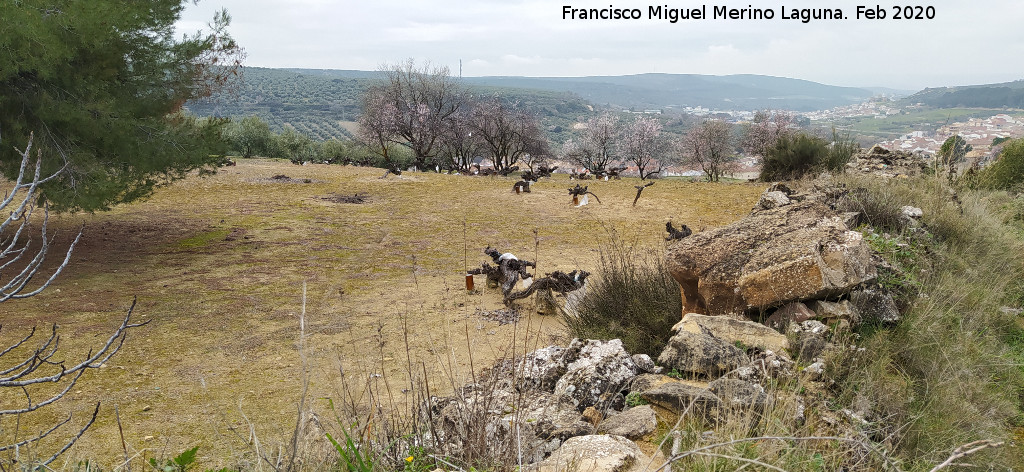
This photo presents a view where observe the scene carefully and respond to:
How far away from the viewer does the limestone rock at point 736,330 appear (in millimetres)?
3680

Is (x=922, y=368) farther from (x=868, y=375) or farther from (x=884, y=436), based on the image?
(x=884, y=436)

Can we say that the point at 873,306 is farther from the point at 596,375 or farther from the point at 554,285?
the point at 554,285

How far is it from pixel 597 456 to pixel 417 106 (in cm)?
3237

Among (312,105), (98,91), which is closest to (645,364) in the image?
(98,91)

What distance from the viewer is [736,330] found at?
3.84 m

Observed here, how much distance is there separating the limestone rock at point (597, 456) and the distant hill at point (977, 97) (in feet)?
189

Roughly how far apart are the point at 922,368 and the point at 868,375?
2.92ft

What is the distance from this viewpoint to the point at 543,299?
7.06m

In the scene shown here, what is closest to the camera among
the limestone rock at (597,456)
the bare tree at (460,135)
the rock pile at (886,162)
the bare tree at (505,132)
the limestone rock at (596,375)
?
the limestone rock at (597,456)

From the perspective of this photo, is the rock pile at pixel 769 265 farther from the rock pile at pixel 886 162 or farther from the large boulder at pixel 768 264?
the rock pile at pixel 886 162

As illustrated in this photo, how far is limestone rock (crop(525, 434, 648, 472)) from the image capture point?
7.73ft

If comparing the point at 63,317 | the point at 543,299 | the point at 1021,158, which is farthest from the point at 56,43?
the point at 1021,158

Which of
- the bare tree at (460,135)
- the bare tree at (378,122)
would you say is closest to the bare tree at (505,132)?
the bare tree at (460,135)

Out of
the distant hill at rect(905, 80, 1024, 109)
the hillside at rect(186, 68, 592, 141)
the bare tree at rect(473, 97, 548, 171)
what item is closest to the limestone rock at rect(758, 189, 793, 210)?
the bare tree at rect(473, 97, 548, 171)
